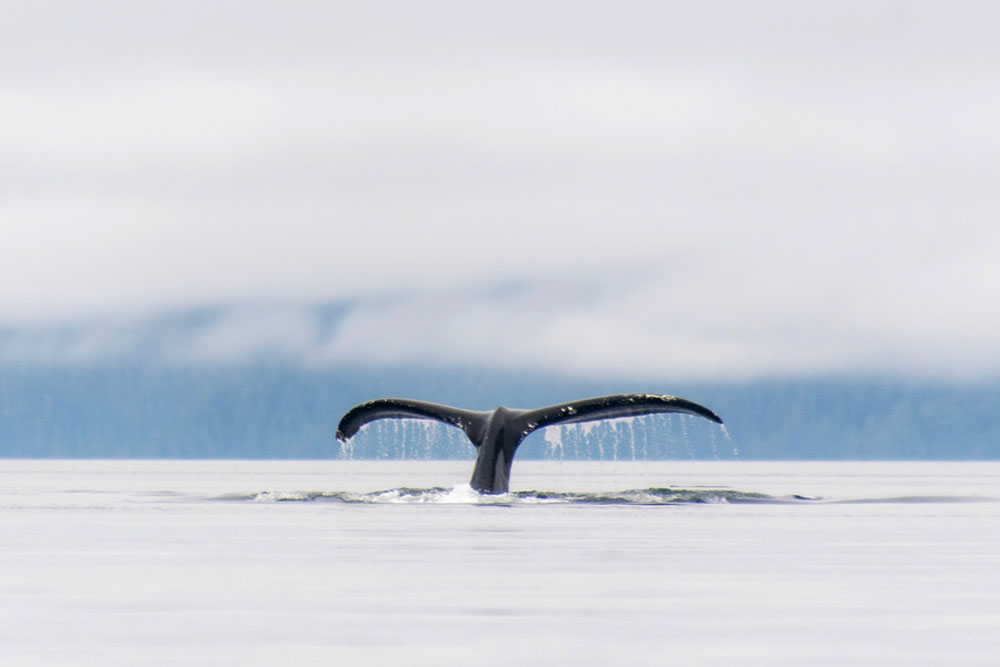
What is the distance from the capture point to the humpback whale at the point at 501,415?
2655 cm

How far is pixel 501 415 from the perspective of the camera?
92.8 feet

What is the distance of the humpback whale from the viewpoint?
87.1ft
